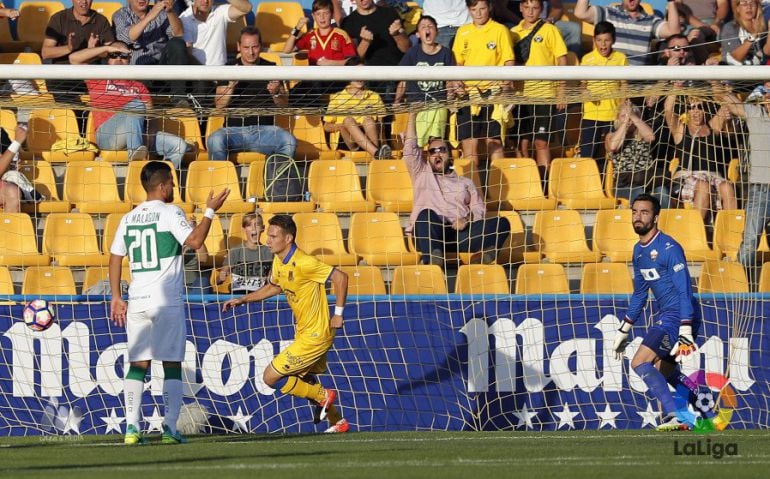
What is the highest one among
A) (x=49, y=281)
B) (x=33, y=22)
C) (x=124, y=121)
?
(x=33, y=22)

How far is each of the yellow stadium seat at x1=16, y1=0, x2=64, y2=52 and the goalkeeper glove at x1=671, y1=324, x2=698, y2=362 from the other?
355 inches

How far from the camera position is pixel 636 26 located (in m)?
14.8

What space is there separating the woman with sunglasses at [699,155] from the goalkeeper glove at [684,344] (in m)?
3.07

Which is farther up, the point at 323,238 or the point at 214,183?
the point at 214,183

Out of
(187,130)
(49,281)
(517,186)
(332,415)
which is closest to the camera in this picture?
(332,415)

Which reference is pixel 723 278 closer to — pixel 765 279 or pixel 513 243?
pixel 765 279

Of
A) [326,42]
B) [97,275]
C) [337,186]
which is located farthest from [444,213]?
[97,275]

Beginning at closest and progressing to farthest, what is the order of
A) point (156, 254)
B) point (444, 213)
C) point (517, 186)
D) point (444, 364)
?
point (156, 254) < point (444, 364) < point (444, 213) < point (517, 186)

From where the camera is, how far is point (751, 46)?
14.1 meters

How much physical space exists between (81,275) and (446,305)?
343 cm

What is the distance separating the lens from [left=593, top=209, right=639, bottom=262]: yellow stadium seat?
1230 centimetres

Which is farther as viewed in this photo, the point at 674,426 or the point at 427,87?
the point at 427,87

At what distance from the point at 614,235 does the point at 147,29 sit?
5.51 m

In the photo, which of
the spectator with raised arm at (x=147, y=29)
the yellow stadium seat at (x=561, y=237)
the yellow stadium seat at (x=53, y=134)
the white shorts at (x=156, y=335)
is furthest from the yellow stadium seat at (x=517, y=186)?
the white shorts at (x=156, y=335)
